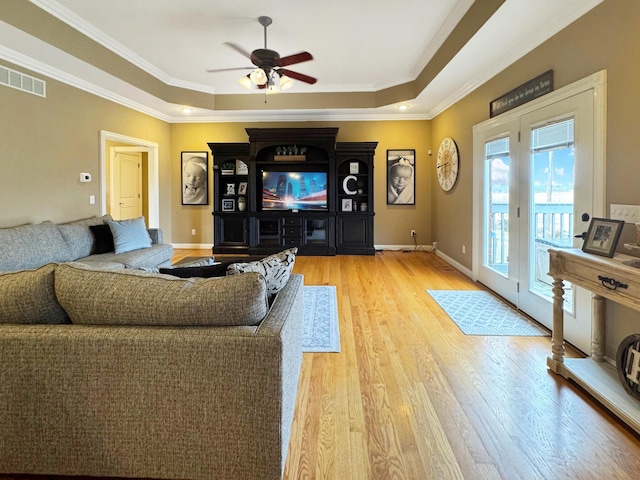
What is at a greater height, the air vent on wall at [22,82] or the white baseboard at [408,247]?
the air vent on wall at [22,82]

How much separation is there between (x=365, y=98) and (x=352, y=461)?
20.2 ft

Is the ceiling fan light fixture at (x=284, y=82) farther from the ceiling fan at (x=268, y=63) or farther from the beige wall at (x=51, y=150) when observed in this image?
the beige wall at (x=51, y=150)

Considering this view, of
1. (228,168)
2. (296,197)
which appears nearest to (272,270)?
(296,197)

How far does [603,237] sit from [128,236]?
481 centimetres

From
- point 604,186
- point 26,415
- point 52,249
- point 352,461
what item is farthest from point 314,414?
point 52,249

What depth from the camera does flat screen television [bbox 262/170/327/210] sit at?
7.08m

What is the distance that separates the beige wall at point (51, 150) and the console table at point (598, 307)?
16.9 ft

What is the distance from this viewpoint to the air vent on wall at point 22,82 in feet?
12.4

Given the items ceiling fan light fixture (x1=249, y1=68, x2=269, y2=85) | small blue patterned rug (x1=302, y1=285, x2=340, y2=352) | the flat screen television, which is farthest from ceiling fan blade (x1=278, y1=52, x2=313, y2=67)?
the flat screen television

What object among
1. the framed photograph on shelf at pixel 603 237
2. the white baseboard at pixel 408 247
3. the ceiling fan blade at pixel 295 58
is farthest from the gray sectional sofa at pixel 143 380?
the white baseboard at pixel 408 247

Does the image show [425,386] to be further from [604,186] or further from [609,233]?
[604,186]

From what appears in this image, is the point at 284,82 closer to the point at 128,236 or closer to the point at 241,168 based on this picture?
the point at 128,236

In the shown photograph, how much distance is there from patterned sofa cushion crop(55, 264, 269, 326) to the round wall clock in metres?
5.04

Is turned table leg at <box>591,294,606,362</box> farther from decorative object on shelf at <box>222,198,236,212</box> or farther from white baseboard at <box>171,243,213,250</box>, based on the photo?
white baseboard at <box>171,243,213,250</box>
